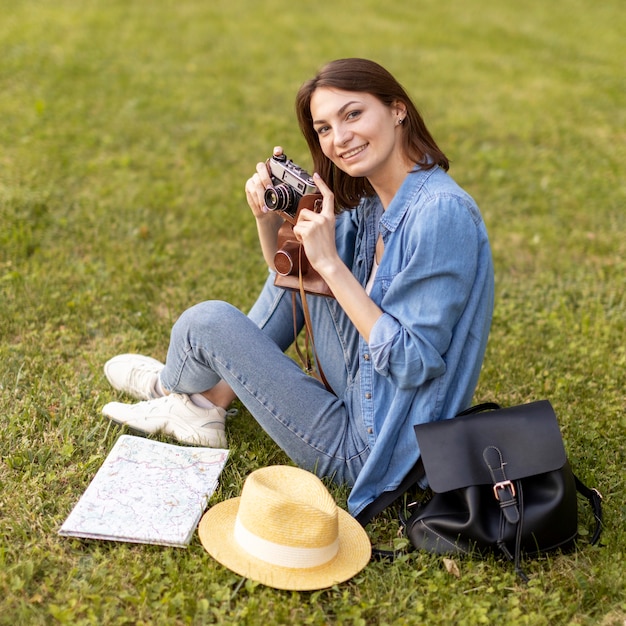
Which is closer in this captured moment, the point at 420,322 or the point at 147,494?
the point at 420,322

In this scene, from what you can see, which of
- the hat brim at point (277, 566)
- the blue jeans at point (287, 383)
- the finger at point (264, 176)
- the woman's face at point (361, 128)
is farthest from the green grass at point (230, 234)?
the woman's face at point (361, 128)

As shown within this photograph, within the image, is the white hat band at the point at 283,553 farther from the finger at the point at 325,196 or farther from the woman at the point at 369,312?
the finger at the point at 325,196

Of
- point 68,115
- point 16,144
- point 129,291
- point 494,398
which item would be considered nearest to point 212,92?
point 68,115

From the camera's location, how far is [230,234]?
5250mm

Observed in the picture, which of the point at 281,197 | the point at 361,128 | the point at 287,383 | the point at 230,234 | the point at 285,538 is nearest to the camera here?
the point at 285,538

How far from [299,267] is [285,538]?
38.3 inches

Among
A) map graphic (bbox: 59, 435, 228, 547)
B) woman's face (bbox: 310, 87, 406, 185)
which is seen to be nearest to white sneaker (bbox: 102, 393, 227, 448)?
map graphic (bbox: 59, 435, 228, 547)

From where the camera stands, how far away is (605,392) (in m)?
3.79

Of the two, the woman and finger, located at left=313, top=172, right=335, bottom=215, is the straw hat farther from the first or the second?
finger, located at left=313, top=172, right=335, bottom=215

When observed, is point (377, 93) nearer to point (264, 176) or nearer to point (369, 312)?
point (264, 176)

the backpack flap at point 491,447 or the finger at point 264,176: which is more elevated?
the finger at point 264,176

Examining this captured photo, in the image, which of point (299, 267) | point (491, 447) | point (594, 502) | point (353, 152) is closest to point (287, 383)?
point (299, 267)

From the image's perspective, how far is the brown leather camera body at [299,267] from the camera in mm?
2863

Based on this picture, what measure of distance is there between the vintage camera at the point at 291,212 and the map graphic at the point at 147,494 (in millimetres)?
783
